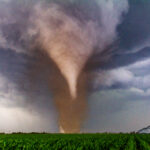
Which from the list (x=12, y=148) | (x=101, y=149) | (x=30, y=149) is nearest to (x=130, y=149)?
(x=101, y=149)

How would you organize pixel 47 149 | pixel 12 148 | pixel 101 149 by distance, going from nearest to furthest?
1. pixel 47 149
2. pixel 12 148
3. pixel 101 149

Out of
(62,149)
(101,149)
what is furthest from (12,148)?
(101,149)

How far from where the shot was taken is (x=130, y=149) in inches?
923

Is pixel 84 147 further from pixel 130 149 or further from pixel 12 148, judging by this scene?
pixel 12 148

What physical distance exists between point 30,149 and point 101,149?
21.5 ft

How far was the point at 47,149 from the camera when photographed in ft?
69.1

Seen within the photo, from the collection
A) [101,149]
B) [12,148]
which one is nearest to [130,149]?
[101,149]

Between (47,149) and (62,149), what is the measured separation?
1220mm

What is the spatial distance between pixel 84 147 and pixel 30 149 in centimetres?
462

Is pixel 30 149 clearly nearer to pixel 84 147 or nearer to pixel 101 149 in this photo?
pixel 84 147

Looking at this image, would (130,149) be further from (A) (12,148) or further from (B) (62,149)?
(A) (12,148)

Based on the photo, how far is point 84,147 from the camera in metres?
23.4

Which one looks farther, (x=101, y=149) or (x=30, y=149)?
(x=101, y=149)

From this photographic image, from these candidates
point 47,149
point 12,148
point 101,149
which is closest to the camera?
point 47,149
